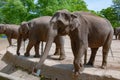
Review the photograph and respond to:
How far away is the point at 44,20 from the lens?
7359 millimetres

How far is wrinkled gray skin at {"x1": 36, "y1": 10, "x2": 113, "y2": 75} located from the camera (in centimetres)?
483

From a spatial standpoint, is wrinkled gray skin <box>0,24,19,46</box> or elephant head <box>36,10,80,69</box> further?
wrinkled gray skin <box>0,24,19,46</box>

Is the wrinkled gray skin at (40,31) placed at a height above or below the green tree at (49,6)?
above

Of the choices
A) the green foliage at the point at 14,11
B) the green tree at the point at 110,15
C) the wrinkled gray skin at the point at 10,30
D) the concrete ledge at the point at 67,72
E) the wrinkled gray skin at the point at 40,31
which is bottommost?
the green tree at the point at 110,15

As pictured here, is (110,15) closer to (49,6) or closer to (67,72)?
(49,6)

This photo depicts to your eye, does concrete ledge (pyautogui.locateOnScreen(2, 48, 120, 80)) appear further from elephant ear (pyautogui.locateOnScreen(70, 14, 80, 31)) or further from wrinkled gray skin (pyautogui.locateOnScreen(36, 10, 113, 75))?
elephant ear (pyautogui.locateOnScreen(70, 14, 80, 31))

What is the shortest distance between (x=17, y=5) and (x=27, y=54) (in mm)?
24720

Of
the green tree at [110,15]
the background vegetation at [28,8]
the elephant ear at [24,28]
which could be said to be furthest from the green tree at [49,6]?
the elephant ear at [24,28]

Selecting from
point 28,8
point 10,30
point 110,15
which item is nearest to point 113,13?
point 110,15

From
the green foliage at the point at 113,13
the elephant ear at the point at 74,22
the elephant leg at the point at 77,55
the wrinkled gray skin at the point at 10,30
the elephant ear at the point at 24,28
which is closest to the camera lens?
the elephant ear at the point at 74,22

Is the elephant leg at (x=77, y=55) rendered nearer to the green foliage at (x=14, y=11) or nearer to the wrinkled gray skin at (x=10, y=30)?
the wrinkled gray skin at (x=10, y=30)

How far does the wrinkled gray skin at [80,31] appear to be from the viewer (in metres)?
4.83

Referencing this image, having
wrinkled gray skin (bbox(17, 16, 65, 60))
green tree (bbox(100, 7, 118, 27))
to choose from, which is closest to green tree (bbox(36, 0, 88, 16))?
green tree (bbox(100, 7, 118, 27))

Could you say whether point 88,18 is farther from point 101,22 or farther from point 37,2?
point 37,2
